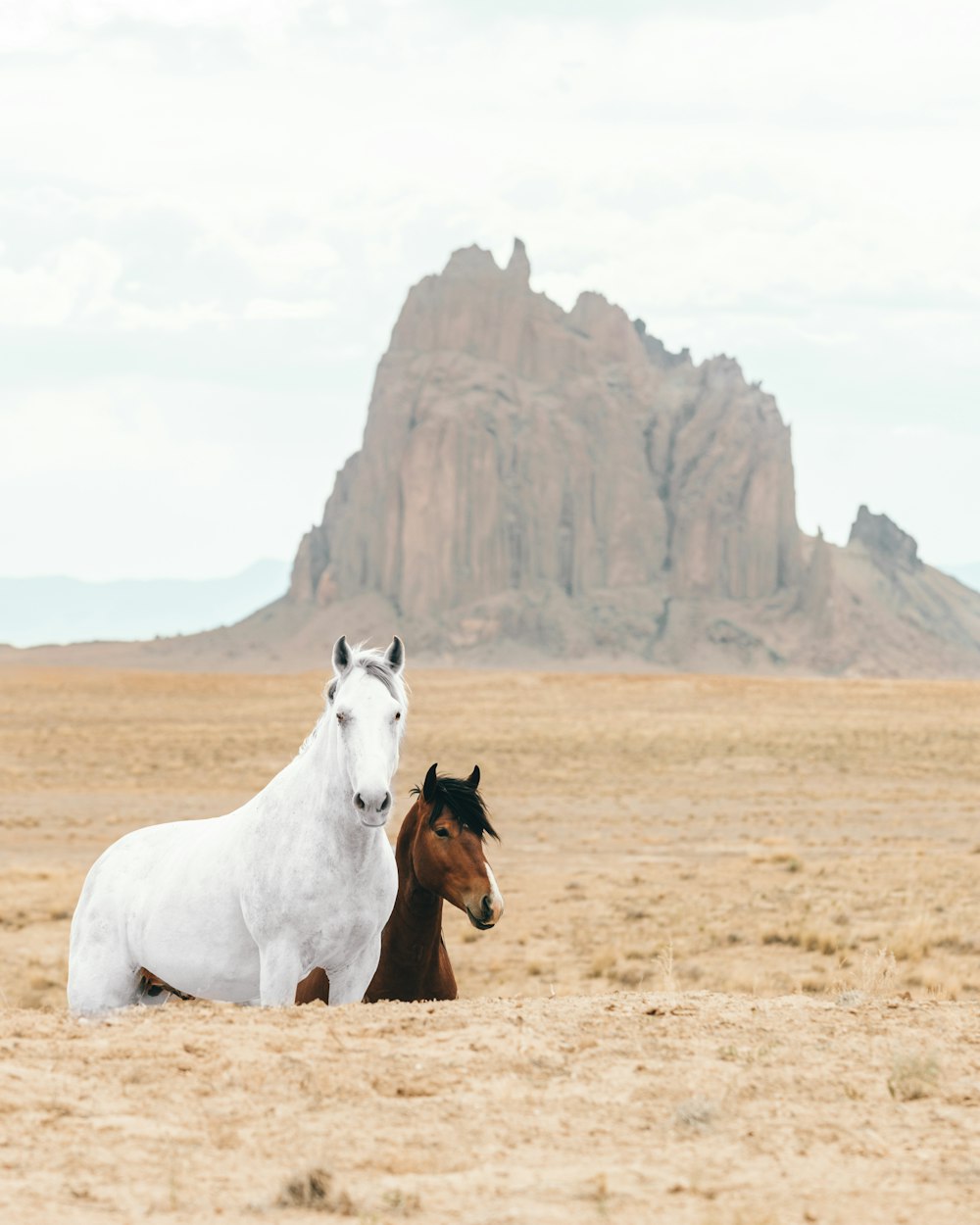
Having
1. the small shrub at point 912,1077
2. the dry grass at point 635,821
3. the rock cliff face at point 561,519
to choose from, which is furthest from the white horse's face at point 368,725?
the rock cliff face at point 561,519

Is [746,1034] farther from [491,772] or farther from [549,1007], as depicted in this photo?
[491,772]

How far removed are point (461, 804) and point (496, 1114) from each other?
100 inches

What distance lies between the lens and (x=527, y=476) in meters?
170

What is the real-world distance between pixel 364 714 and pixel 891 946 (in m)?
11.6

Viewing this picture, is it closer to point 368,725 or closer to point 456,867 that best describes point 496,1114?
point 368,725

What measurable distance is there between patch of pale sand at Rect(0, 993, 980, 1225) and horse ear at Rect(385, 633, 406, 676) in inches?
67.6

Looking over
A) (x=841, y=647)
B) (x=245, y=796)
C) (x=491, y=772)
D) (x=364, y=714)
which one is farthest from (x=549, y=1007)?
(x=841, y=647)

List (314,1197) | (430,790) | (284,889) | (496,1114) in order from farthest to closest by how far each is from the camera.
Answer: (430,790)
(284,889)
(496,1114)
(314,1197)

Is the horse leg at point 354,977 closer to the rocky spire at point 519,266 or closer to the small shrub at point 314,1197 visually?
the small shrub at point 314,1197

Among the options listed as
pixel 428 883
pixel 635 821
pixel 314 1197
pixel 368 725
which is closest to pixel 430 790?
pixel 428 883

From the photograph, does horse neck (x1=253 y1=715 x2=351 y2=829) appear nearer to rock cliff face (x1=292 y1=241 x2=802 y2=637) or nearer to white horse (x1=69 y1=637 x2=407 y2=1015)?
white horse (x1=69 y1=637 x2=407 y2=1015)

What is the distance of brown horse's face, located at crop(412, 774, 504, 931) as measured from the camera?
739 centimetres

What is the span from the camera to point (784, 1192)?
473 centimetres

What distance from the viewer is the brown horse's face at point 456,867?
24.2 ft
